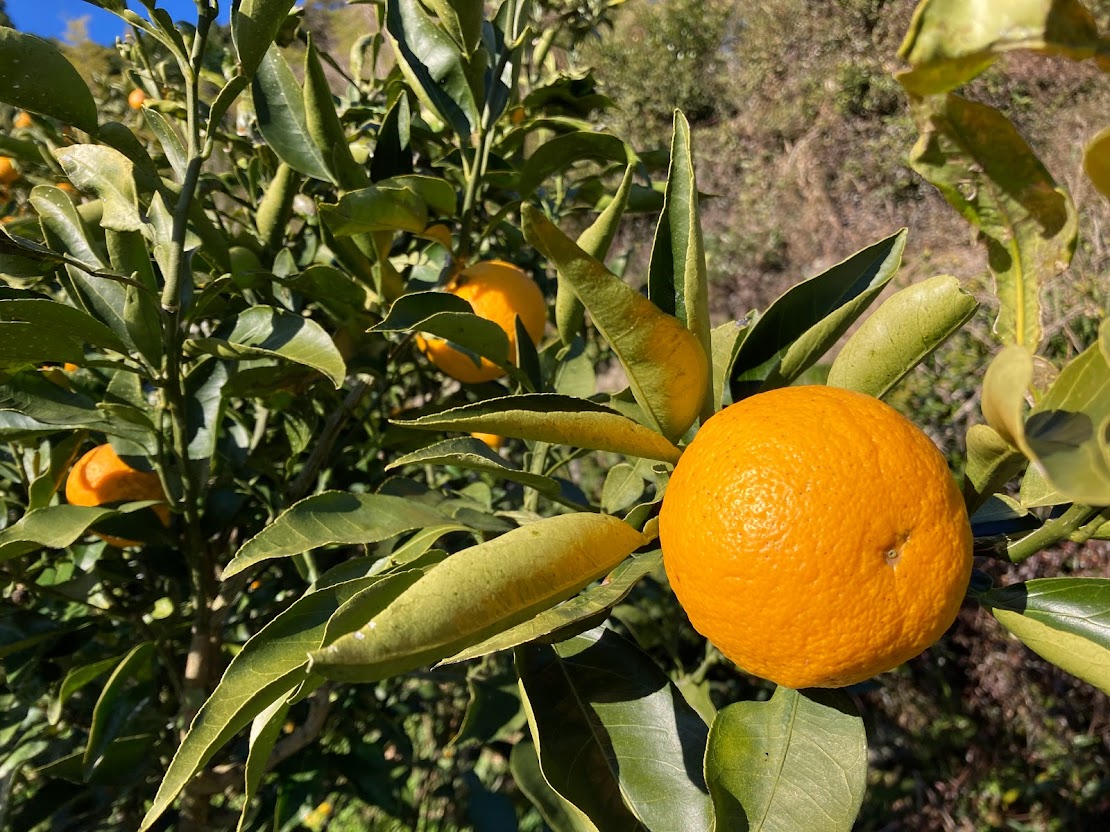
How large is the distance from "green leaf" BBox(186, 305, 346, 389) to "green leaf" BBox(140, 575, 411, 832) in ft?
0.62

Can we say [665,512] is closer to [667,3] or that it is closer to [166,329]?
[166,329]

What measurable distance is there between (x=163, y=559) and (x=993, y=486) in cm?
82

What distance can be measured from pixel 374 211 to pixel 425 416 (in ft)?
0.86

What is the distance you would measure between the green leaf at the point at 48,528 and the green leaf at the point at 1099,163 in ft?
2.19

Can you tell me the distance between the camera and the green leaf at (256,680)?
0.42 m

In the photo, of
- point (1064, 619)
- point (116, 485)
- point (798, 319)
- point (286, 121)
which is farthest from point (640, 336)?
point (116, 485)

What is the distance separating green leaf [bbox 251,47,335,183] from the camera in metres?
0.74

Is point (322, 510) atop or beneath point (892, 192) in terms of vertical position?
atop

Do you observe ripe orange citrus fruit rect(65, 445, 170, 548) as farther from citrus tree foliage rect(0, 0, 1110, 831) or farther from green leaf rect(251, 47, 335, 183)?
green leaf rect(251, 47, 335, 183)

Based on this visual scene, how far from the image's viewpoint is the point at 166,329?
617 mm

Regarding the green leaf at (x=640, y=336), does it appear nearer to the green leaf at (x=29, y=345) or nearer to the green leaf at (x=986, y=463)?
the green leaf at (x=986, y=463)

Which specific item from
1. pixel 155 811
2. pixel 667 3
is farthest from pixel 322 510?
pixel 667 3

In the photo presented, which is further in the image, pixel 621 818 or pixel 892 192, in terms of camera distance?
pixel 892 192

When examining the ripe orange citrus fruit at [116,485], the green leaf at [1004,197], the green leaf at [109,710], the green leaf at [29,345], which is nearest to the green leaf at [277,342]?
the green leaf at [29,345]
